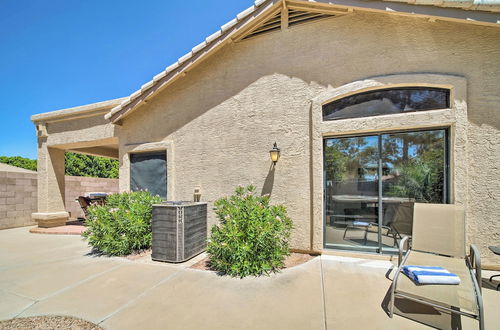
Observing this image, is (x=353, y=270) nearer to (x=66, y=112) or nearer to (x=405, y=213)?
(x=405, y=213)

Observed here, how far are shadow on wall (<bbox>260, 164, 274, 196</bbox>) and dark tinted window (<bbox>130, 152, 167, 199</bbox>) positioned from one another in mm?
3461

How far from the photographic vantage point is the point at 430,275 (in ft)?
9.20

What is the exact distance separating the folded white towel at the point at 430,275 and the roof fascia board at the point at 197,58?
6454 mm

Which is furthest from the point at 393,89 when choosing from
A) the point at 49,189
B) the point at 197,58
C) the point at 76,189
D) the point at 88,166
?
the point at 88,166

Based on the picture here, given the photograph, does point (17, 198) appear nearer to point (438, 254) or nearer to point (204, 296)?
point (204, 296)

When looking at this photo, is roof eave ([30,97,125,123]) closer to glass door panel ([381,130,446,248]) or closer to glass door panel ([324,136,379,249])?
glass door panel ([324,136,379,249])

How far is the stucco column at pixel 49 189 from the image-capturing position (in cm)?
856

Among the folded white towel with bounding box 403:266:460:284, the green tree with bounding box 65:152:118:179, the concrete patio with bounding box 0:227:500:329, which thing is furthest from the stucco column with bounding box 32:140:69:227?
the green tree with bounding box 65:152:118:179

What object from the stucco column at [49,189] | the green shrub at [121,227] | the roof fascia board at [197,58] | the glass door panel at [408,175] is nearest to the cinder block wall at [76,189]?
the stucco column at [49,189]

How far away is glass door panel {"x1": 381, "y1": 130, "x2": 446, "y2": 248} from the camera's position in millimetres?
4629

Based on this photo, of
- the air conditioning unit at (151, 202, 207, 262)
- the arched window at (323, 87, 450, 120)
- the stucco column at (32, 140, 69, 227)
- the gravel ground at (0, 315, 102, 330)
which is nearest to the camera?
the gravel ground at (0, 315, 102, 330)

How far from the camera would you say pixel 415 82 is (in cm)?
461

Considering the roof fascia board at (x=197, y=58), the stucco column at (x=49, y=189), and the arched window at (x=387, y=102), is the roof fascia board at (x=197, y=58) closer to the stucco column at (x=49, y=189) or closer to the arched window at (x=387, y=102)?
the arched window at (x=387, y=102)

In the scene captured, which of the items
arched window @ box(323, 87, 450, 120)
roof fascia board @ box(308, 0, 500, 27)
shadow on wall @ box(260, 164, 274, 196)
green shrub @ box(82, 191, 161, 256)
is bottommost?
green shrub @ box(82, 191, 161, 256)
